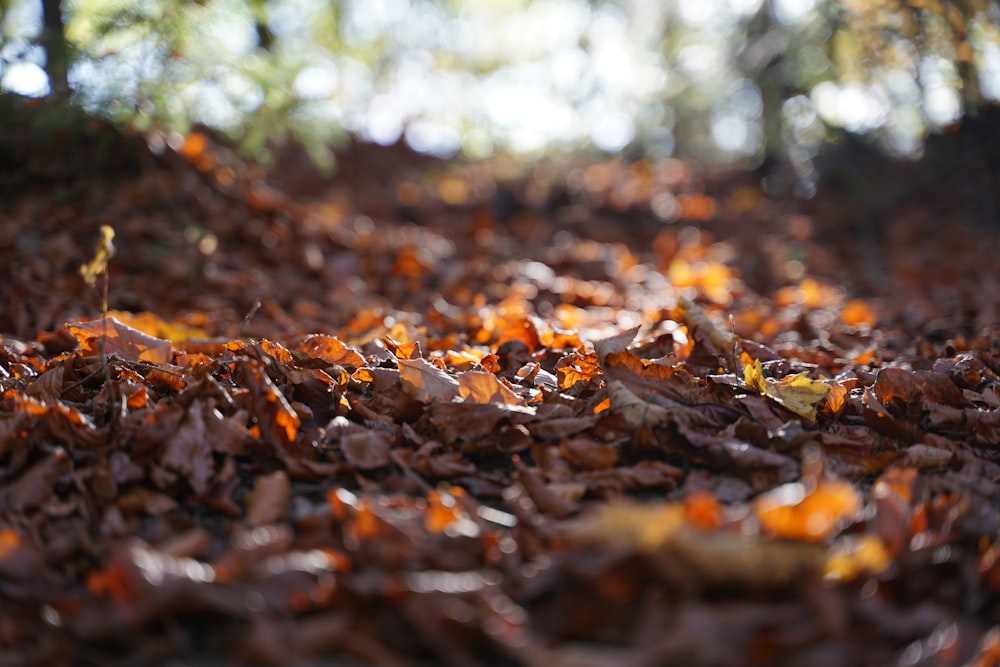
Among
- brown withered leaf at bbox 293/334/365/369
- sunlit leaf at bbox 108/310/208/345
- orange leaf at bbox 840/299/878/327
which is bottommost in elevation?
orange leaf at bbox 840/299/878/327

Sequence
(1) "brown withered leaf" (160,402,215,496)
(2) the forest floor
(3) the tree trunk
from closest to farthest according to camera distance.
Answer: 1. (2) the forest floor
2. (1) "brown withered leaf" (160,402,215,496)
3. (3) the tree trunk

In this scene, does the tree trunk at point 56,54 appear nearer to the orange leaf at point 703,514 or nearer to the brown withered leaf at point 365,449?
the brown withered leaf at point 365,449

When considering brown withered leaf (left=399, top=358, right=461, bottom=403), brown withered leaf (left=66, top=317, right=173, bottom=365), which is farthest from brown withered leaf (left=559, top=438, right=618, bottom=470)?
brown withered leaf (left=66, top=317, right=173, bottom=365)

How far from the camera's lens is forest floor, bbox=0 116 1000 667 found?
1.28 meters

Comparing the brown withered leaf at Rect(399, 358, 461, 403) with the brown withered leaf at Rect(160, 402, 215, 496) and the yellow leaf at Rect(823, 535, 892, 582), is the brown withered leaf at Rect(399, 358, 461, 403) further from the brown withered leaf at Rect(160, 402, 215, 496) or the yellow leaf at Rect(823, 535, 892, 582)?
the yellow leaf at Rect(823, 535, 892, 582)

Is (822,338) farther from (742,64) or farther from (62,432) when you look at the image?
(742,64)

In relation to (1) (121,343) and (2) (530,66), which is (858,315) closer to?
(1) (121,343)

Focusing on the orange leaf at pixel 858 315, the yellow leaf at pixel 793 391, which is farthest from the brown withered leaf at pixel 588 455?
the orange leaf at pixel 858 315

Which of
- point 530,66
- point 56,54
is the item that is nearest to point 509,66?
point 530,66

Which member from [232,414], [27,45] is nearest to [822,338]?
[232,414]

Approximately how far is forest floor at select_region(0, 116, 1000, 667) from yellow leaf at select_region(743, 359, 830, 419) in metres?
0.01

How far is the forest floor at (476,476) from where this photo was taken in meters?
1.28

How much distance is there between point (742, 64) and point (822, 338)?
18.6 ft

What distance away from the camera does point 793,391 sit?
2238 millimetres
